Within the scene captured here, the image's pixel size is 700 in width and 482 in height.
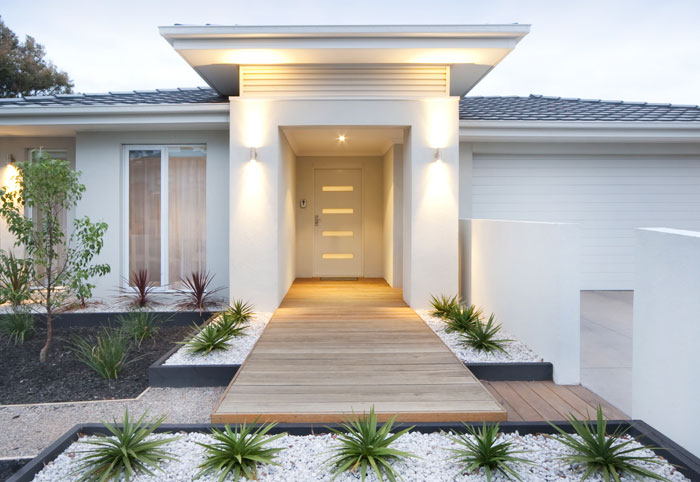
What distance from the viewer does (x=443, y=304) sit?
6.19 meters

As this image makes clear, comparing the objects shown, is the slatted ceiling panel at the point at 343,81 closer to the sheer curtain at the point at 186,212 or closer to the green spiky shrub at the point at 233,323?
the sheer curtain at the point at 186,212

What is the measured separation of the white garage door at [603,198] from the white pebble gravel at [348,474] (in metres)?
5.92

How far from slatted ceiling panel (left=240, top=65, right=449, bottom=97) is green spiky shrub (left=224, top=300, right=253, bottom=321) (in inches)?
112

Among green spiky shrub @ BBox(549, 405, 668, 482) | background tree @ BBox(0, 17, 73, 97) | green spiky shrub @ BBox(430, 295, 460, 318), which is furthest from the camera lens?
background tree @ BBox(0, 17, 73, 97)

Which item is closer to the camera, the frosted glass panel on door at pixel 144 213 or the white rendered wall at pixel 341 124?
the white rendered wall at pixel 341 124

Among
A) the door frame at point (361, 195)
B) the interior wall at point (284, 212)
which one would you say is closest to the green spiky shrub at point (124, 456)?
the interior wall at point (284, 212)

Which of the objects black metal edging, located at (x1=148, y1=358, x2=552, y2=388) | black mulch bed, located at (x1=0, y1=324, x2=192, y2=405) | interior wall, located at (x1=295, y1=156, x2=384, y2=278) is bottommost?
black mulch bed, located at (x1=0, y1=324, x2=192, y2=405)

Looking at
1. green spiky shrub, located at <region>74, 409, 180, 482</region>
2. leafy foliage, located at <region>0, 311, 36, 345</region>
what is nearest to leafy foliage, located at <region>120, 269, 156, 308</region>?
leafy foliage, located at <region>0, 311, 36, 345</region>

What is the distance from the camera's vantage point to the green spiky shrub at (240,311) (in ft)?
19.1

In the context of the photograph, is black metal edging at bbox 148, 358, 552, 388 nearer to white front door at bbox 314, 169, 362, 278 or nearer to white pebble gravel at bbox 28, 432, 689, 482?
white pebble gravel at bbox 28, 432, 689, 482

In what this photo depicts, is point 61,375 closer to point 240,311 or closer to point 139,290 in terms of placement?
Result: point 240,311

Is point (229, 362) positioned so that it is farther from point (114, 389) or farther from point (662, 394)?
point (662, 394)

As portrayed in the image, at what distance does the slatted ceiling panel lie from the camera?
6578mm

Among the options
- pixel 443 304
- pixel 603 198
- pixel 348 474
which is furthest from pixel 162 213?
pixel 603 198
